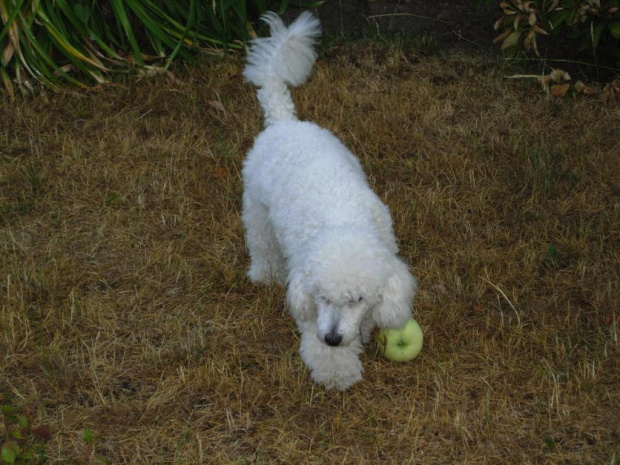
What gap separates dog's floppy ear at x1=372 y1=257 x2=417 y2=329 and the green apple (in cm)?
21

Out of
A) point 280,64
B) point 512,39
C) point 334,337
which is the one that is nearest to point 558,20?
point 512,39

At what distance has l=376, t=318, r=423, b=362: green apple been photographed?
2920mm

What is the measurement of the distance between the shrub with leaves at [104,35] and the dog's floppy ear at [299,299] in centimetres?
288

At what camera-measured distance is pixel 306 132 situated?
344 cm

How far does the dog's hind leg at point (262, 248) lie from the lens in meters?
3.48

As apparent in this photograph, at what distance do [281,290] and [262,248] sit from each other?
0.25 meters

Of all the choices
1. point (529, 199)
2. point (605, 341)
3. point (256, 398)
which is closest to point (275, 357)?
point (256, 398)

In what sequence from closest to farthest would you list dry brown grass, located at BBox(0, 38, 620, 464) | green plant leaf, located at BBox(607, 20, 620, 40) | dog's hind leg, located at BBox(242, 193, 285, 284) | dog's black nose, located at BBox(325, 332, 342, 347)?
1. dog's black nose, located at BBox(325, 332, 342, 347)
2. dry brown grass, located at BBox(0, 38, 620, 464)
3. dog's hind leg, located at BBox(242, 193, 285, 284)
4. green plant leaf, located at BBox(607, 20, 620, 40)

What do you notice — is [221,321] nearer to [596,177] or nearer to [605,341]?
[605,341]

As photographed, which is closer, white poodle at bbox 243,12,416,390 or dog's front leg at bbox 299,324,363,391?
white poodle at bbox 243,12,416,390

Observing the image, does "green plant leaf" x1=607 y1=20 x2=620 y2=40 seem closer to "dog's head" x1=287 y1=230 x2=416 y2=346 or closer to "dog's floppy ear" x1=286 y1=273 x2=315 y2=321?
"dog's head" x1=287 y1=230 x2=416 y2=346

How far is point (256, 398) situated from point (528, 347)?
3.79ft

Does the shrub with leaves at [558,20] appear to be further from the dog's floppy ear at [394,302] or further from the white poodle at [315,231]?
the dog's floppy ear at [394,302]

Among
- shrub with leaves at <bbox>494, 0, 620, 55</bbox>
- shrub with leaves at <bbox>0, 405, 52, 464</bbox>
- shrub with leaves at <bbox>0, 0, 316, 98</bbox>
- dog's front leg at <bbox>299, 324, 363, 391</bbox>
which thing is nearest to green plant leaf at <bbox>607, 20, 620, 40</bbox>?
shrub with leaves at <bbox>494, 0, 620, 55</bbox>
